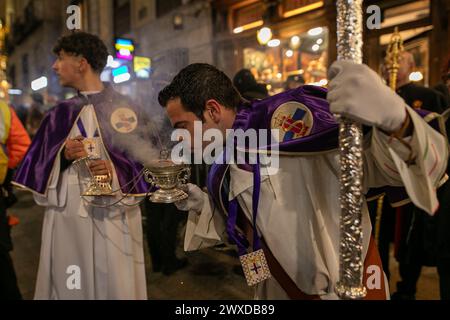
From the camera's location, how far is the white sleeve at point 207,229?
1056 millimetres

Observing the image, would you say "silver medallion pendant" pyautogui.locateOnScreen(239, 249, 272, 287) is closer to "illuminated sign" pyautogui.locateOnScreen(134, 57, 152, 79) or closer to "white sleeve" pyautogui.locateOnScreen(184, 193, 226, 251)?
"white sleeve" pyautogui.locateOnScreen(184, 193, 226, 251)

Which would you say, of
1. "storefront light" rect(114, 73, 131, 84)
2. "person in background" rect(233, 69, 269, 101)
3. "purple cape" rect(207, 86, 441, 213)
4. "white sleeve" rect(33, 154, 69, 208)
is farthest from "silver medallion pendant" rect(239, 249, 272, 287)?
"white sleeve" rect(33, 154, 69, 208)

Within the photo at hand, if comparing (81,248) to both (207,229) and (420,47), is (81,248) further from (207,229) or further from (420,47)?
(420,47)

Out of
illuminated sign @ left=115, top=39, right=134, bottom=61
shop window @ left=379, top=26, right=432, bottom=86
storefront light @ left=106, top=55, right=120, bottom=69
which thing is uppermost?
shop window @ left=379, top=26, right=432, bottom=86

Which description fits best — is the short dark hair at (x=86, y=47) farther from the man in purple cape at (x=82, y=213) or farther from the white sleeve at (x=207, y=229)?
the white sleeve at (x=207, y=229)

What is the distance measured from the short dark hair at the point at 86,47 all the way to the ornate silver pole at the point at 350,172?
1045mm

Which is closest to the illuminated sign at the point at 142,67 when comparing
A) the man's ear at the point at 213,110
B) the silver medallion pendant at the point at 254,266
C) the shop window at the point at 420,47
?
the man's ear at the point at 213,110

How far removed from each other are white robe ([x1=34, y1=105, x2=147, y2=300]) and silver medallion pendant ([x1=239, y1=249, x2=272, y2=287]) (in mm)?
1084

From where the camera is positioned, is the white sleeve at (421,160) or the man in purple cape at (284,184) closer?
the white sleeve at (421,160)

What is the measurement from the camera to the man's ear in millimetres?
1001

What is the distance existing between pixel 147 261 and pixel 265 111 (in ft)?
4.58

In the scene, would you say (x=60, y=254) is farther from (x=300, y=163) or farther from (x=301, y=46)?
(x=301, y=46)

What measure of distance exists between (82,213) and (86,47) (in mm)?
832

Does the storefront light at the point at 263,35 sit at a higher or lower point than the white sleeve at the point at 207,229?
higher
